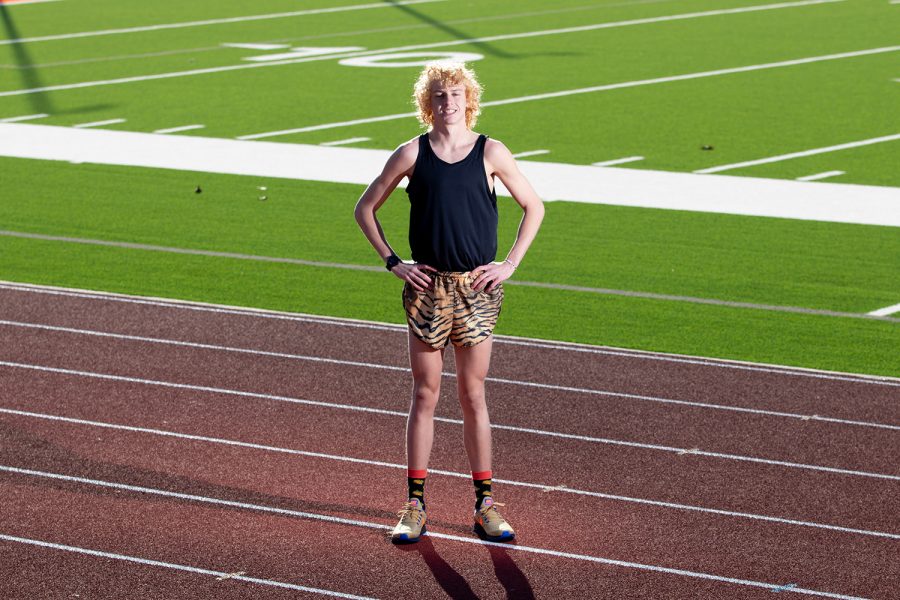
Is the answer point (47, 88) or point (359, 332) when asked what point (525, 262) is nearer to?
point (359, 332)

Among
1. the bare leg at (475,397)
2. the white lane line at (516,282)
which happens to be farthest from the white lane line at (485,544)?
the white lane line at (516,282)

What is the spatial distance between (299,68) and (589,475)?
1753 centimetres

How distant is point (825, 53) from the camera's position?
25.9 meters

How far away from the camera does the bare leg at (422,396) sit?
6.62 metres

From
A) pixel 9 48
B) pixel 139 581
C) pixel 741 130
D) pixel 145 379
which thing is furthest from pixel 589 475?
pixel 9 48

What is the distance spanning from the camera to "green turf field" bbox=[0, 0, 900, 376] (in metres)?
11.1

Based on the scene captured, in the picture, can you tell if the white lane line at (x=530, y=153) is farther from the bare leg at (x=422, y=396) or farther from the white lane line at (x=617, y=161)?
the bare leg at (x=422, y=396)

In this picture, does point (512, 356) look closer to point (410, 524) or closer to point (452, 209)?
point (410, 524)

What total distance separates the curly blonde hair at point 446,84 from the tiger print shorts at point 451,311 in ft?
2.15

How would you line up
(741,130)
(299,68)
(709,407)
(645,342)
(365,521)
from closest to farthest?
1. (365,521)
2. (709,407)
3. (645,342)
4. (741,130)
5. (299,68)

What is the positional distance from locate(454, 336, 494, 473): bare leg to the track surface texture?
37 centimetres

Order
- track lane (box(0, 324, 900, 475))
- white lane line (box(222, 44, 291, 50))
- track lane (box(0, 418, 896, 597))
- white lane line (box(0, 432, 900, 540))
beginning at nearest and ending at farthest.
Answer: track lane (box(0, 418, 896, 597))
white lane line (box(0, 432, 900, 540))
track lane (box(0, 324, 900, 475))
white lane line (box(222, 44, 291, 50))

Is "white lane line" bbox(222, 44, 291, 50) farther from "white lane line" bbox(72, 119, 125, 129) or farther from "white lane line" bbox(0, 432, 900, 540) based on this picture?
"white lane line" bbox(0, 432, 900, 540)

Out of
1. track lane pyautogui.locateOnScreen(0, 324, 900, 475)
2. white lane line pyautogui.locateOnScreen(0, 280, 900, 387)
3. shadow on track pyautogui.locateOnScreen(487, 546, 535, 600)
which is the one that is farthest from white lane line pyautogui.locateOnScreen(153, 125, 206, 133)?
shadow on track pyautogui.locateOnScreen(487, 546, 535, 600)
